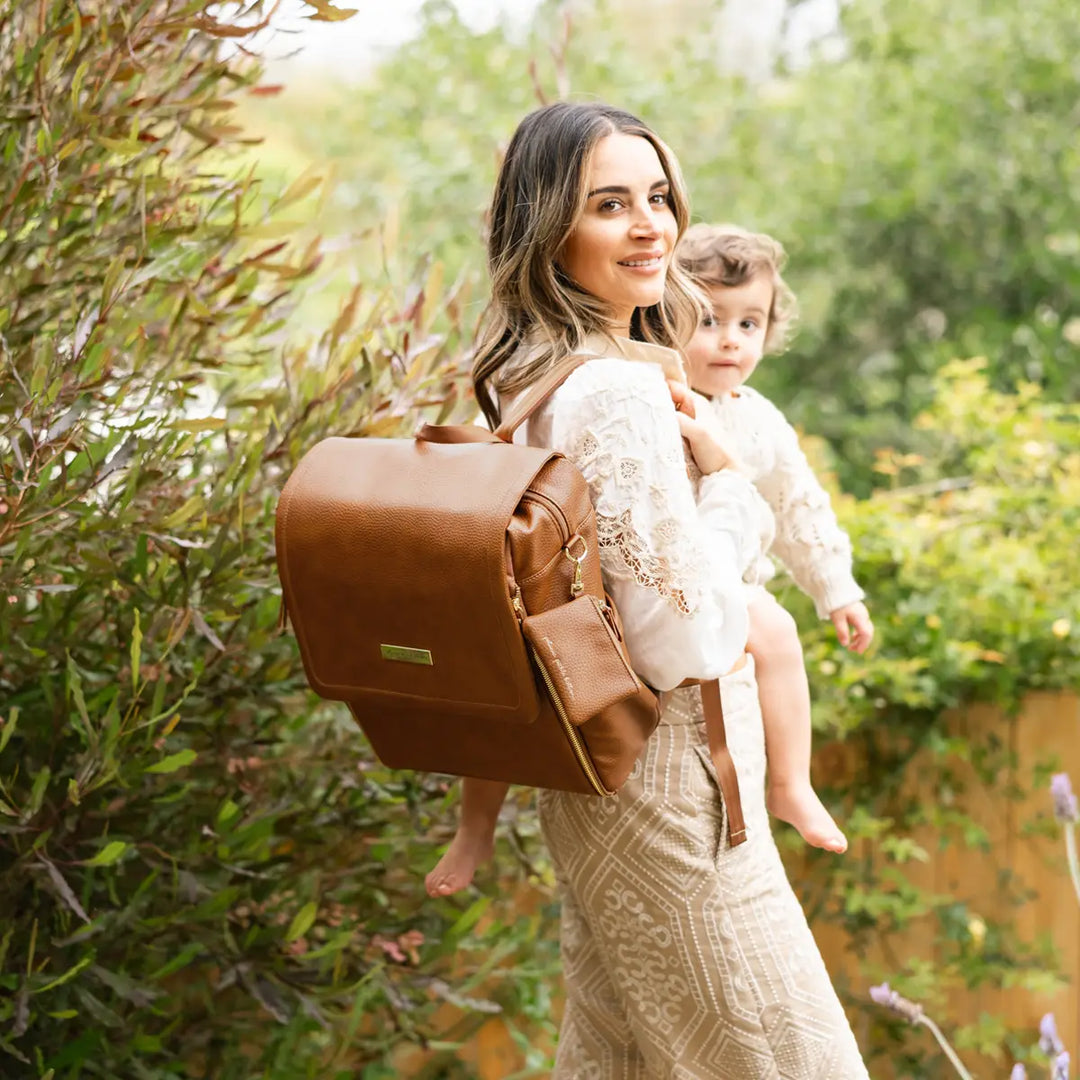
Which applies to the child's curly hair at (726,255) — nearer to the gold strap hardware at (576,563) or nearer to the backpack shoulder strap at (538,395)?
the backpack shoulder strap at (538,395)

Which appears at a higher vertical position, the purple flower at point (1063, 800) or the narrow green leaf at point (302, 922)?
the purple flower at point (1063, 800)

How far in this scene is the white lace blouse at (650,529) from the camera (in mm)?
1669

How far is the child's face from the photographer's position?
2191 millimetres

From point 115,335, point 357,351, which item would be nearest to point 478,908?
point 357,351

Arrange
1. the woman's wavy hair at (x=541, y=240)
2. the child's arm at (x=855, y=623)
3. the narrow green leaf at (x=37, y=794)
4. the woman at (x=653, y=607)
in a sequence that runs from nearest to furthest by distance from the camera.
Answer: the woman at (x=653, y=607)
the woman's wavy hair at (x=541, y=240)
the narrow green leaf at (x=37, y=794)
the child's arm at (x=855, y=623)

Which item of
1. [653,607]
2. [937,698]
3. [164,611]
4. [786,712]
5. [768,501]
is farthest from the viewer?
[937,698]

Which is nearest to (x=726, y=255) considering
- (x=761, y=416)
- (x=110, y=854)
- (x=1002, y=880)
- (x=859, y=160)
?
(x=761, y=416)

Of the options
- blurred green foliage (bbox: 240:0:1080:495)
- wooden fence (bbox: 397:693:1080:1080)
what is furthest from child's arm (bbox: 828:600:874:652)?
blurred green foliage (bbox: 240:0:1080:495)

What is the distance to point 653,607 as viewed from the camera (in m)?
1.68

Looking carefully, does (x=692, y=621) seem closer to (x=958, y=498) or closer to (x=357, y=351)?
(x=357, y=351)

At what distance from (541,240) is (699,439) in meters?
0.35

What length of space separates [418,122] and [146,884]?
522 cm

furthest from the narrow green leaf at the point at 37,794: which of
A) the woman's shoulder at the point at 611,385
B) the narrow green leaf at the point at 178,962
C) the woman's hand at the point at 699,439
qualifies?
the woman's hand at the point at 699,439

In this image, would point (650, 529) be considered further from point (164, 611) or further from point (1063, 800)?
point (1063, 800)
